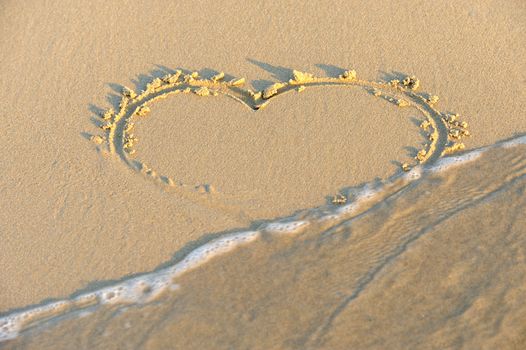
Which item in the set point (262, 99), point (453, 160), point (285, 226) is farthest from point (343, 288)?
point (262, 99)

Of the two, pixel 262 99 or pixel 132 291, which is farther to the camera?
pixel 262 99

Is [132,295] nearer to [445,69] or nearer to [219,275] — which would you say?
[219,275]

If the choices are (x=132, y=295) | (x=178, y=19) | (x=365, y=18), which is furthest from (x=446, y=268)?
(x=178, y=19)

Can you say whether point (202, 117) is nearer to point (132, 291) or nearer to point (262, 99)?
point (262, 99)

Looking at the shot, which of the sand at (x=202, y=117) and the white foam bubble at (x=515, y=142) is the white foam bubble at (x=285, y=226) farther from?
the white foam bubble at (x=515, y=142)

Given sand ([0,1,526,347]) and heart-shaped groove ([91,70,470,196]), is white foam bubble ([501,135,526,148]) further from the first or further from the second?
heart-shaped groove ([91,70,470,196])

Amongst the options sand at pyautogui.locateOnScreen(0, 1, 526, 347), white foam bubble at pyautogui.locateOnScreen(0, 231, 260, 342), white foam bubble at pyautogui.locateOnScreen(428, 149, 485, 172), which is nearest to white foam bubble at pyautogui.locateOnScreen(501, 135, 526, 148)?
sand at pyautogui.locateOnScreen(0, 1, 526, 347)
